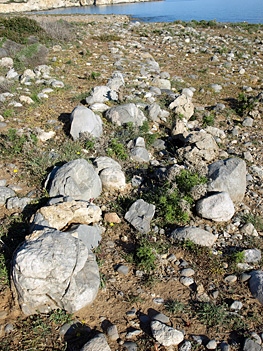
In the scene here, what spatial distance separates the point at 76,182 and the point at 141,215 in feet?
3.86

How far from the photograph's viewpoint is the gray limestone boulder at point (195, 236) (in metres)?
4.94

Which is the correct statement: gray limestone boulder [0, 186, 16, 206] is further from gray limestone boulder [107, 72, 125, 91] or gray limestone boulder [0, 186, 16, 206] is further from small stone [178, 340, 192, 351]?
gray limestone boulder [107, 72, 125, 91]

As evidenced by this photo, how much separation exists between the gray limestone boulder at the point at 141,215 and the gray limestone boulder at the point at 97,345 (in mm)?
1917

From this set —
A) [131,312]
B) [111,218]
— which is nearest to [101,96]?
[111,218]

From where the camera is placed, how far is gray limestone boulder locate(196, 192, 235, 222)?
5395mm

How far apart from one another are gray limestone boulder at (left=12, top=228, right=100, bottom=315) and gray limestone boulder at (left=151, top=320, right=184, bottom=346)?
0.82 m

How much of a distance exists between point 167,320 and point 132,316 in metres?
0.40

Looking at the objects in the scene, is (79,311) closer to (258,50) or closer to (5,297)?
(5,297)

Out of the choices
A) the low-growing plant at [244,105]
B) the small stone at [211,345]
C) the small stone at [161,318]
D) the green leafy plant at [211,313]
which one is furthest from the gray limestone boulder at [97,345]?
the low-growing plant at [244,105]

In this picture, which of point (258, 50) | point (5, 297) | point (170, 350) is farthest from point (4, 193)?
point (258, 50)

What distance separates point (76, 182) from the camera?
541cm

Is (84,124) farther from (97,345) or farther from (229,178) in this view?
(97,345)

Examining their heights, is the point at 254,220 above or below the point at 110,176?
below

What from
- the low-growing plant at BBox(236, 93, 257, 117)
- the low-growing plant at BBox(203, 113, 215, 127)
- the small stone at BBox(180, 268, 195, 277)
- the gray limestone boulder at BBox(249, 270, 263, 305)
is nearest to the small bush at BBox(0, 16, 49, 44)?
the low-growing plant at BBox(203, 113, 215, 127)
